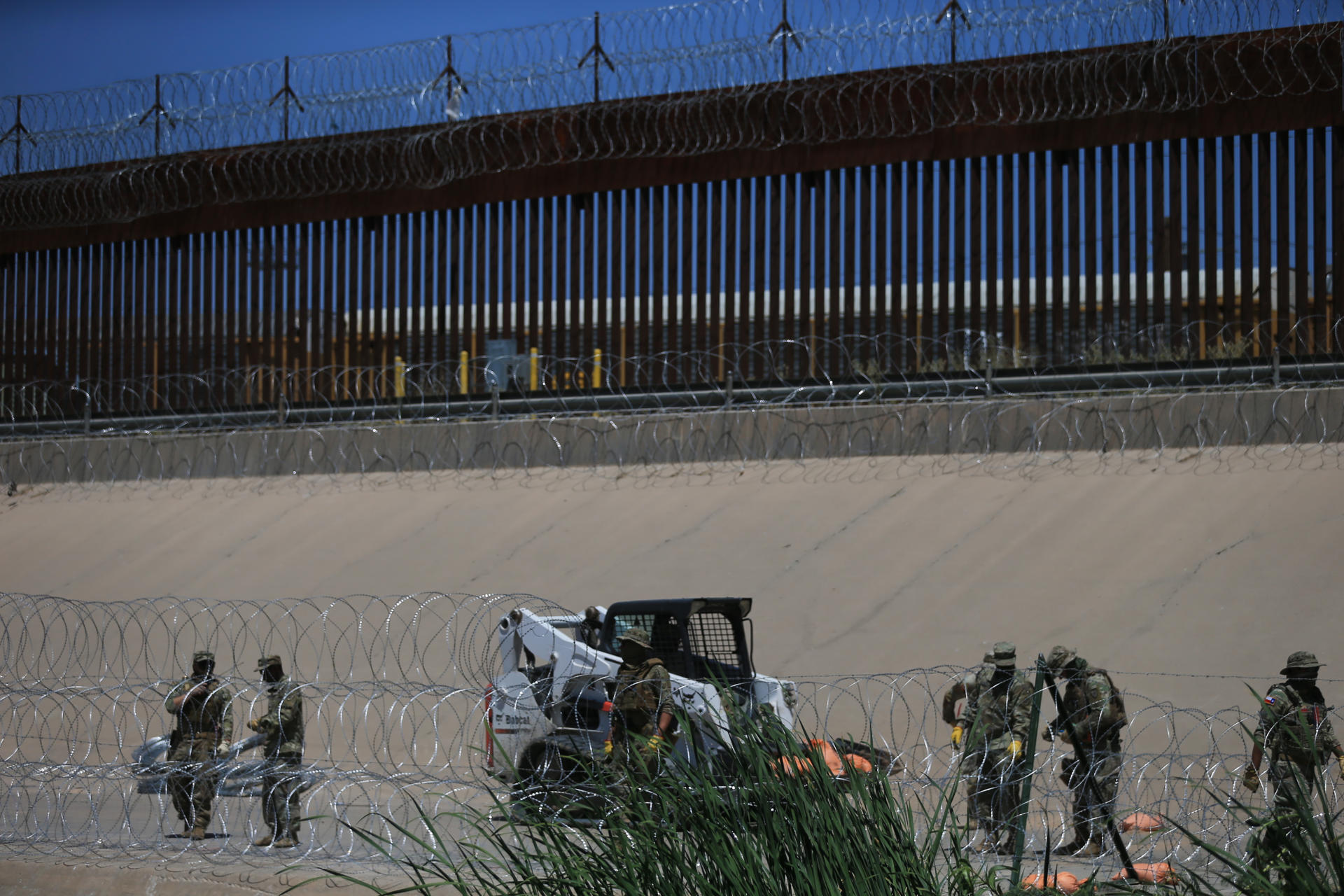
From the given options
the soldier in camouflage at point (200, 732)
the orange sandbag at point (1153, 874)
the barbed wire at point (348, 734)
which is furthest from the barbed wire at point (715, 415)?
the orange sandbag at point (1153, 874)

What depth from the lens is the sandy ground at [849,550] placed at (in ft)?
37.9

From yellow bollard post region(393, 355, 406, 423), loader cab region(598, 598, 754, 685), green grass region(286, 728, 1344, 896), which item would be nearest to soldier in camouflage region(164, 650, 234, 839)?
loader cab region(598, 598, 754, 685)

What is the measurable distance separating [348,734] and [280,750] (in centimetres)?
349

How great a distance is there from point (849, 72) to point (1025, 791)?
14365 millimetres

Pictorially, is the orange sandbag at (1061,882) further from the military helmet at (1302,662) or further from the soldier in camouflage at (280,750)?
the soldier in camouflage at (280,750)

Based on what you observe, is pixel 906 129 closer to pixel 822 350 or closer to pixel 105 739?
pixel 822 350

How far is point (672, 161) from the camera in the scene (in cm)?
1942

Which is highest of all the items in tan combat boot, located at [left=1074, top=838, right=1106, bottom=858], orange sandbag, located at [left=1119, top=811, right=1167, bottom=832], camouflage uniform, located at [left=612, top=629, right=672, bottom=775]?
camouflage uniform, located at [left=612, top=629, right=672, bottom=775]

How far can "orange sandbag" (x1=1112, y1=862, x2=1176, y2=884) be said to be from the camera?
449 cm

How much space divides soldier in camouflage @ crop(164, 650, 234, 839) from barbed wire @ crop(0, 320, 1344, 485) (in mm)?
7197

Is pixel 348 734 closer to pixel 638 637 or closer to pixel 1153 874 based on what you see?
pixel 638 637

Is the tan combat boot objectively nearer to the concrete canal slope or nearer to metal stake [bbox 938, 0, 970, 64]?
the concrete canal slope

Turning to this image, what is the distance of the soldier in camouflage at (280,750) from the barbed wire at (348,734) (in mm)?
160


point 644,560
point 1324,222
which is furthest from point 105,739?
point 1324,222
